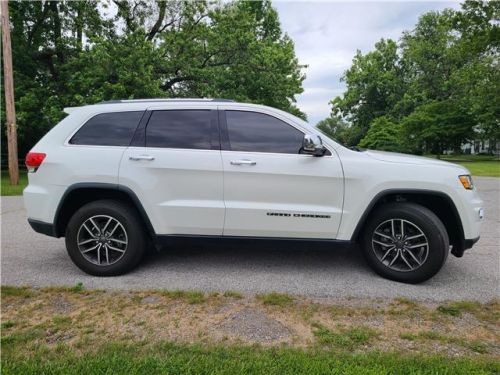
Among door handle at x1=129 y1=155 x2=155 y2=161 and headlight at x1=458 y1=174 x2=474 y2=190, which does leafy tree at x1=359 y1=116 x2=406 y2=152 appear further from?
door handle at x1=129 y1=155 x2=155 y2=161

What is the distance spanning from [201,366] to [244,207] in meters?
1.79

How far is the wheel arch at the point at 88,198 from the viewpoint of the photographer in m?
3.81

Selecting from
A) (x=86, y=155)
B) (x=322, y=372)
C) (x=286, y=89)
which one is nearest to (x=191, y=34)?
(x=286, y=89)

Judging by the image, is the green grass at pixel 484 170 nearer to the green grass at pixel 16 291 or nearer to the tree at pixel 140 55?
the tree at pixel 140 55

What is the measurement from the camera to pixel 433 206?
3859 millimetres

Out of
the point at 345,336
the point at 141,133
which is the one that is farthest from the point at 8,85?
the point at 345,336

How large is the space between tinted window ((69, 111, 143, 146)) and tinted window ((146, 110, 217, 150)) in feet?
0.73

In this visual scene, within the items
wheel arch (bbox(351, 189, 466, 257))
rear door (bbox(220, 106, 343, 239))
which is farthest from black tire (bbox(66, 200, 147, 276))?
wheel arch (bbox(351, 189, 466, 257))

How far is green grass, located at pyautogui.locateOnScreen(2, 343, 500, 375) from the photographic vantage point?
2.21 metres

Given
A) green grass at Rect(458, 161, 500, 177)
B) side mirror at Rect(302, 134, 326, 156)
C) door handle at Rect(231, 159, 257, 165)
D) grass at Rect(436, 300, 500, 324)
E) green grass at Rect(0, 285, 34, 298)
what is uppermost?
side mirror at Rect(302, 134, 326, 156)

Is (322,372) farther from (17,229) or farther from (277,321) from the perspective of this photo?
(17,229)

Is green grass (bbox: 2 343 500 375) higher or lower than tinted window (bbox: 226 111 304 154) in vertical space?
lower

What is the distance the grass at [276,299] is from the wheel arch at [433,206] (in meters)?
1.01

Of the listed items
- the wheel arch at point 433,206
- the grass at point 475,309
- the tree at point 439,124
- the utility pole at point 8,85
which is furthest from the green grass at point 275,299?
the tree at point 439,124
